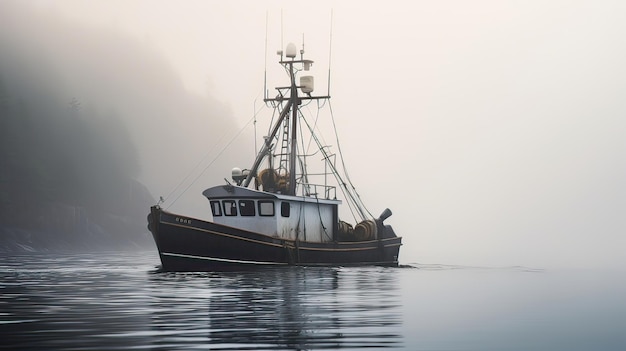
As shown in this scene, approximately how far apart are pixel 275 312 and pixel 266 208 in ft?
79.1

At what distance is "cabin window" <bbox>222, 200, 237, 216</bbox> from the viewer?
5051 cm

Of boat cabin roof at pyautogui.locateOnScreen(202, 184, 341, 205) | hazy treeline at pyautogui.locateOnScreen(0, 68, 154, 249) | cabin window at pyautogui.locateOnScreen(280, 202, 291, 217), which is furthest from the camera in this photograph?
hazy treeline at pyautogui.locateOnScreen(0, 68, 154, 249)

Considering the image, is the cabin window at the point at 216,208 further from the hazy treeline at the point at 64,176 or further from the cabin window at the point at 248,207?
the hazy treeline at the point at 64,176

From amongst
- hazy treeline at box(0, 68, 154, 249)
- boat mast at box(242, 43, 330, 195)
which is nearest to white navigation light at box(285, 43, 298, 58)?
boat mast at box(242, 43, 330, 195)

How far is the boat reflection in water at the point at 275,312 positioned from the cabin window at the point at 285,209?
6.90 metres

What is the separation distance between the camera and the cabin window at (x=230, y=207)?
166 feet

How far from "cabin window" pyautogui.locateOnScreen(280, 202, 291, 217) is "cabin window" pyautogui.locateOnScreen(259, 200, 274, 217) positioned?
69 cm

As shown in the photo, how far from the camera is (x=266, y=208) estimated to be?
50125 mm

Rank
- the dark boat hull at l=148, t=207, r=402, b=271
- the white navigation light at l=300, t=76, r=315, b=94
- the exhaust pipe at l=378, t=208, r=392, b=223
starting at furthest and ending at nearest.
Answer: the exhaust pipe at l=378, t=208, r=392, b=223 → the white navigation light at l=300, t=76, r=315, b=94 → the dark boat hull at l=148, t=207, r=402, b=271

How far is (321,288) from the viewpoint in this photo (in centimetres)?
3666

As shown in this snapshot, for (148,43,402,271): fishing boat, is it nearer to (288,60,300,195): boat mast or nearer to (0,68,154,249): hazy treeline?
(288,60,300,195): boat mast

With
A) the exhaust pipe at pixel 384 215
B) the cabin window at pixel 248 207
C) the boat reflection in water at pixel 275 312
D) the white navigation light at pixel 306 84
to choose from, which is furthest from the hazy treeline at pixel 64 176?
the boat reflection in water at pixel 275 312

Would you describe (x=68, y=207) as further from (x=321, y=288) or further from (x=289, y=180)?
(x=321, y=288)

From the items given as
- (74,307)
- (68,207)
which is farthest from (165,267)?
(68,207)
